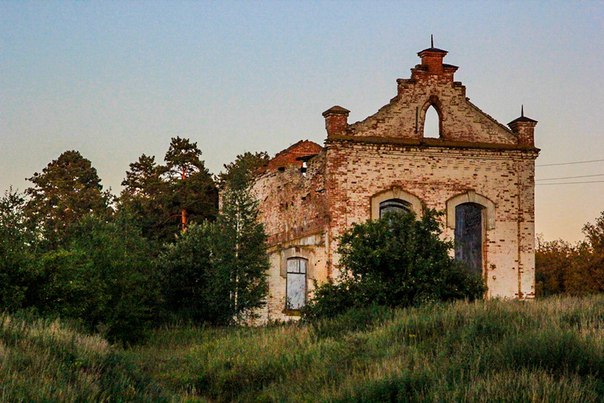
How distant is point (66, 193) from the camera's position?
51.7 metres

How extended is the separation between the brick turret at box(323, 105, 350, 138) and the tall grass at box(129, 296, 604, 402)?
9.44 metres

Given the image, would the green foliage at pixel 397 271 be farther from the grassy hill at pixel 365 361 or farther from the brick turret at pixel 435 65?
the brick turret at pixel 435 65

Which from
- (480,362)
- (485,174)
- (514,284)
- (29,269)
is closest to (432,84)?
(485,174)

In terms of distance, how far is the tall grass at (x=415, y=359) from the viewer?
13.1 meters

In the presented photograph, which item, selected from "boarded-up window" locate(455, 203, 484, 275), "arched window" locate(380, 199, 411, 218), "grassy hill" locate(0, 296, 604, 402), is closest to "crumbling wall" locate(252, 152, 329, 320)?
"arched window" locate(380, 199, 411, 218)

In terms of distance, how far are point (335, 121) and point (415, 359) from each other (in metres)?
15.8

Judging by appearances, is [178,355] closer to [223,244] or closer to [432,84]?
[223,244]

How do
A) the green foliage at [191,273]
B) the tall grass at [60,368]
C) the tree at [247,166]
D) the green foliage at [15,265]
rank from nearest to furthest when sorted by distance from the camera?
1. the tall grass at [60,368]
2. the green foliage at [15,265]
3. the green foliage at [191,273]
4. the tree at [247,166]

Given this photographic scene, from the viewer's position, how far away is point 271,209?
37250 millimetres

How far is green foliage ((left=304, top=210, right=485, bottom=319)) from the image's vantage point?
22.8 metres

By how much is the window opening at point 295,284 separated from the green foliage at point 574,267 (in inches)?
586

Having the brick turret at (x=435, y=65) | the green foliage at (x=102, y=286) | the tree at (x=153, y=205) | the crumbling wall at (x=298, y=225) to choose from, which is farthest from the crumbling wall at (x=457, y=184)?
the tree at (x=153, y=205)

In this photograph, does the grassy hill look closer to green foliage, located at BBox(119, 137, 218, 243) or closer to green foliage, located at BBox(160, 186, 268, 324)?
green foliage, located at BBox(160, 186, 268, 324)

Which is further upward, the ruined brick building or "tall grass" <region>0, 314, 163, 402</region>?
the ruined brick building
